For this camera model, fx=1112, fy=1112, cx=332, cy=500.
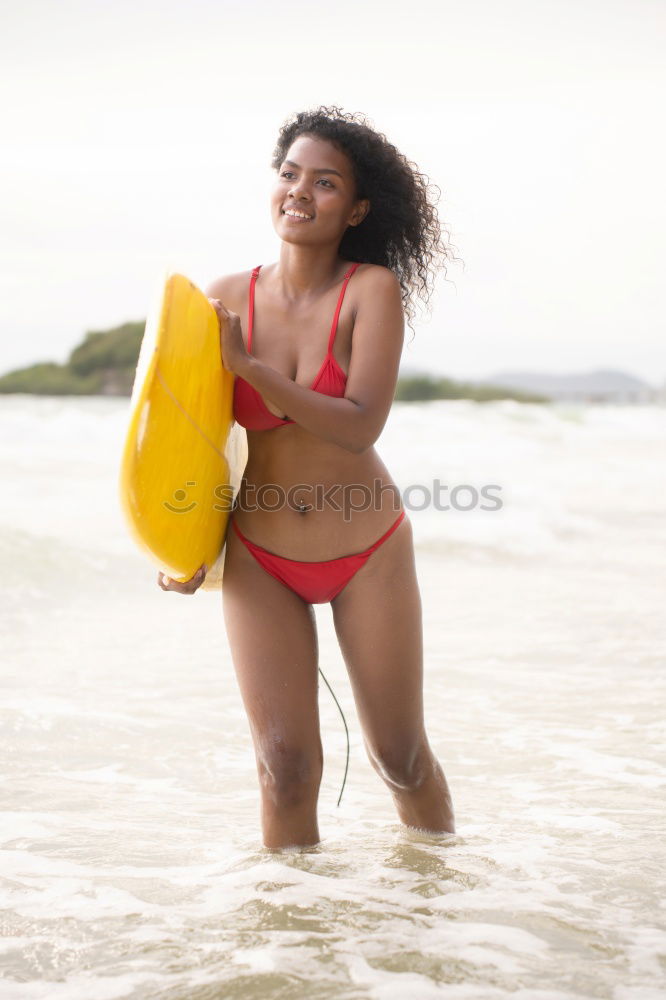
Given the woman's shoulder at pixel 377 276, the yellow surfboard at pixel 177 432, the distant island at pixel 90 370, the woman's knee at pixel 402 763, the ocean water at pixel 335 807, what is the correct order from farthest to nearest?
the distant island at pixel 90 370, the woman's knee at pixel 402 763, the woman's shoulder at pixel 377 276, the yellow surfboard at pixel 177 432, the ocean water at pixel 335 807

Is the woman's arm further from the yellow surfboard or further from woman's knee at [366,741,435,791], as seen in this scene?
woman's knee at [366,741,435,791]

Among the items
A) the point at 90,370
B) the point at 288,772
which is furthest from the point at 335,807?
the point at 90,370

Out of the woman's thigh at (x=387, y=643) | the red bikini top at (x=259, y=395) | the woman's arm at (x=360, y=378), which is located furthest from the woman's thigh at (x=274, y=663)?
the woman's arm at (x=360, y=378)

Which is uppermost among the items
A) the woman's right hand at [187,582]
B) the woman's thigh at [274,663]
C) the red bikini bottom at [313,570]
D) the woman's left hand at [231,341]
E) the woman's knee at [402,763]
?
the woman's left hand at [231,341]

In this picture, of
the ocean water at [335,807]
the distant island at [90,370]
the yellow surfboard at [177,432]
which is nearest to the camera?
the ocean water at [335,807]

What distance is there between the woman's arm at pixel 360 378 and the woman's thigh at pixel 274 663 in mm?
A: 425

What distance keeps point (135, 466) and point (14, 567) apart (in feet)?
18.4

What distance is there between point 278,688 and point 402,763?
406 mm

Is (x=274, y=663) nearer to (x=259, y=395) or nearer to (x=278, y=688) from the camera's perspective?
(x=278, y=688)

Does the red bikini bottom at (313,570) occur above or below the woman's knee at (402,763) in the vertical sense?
above

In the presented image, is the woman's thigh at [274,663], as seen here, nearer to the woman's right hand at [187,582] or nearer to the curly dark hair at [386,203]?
the woman's right hand at [187,582]

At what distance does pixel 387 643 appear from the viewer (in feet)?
8.95

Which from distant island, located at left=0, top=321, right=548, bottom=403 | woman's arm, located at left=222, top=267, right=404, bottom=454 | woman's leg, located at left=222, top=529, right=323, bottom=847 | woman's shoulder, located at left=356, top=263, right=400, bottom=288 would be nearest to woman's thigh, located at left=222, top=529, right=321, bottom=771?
woman's leg, located at left=222, top=529, right=323, bottom=847

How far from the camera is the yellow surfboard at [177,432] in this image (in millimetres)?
2533
